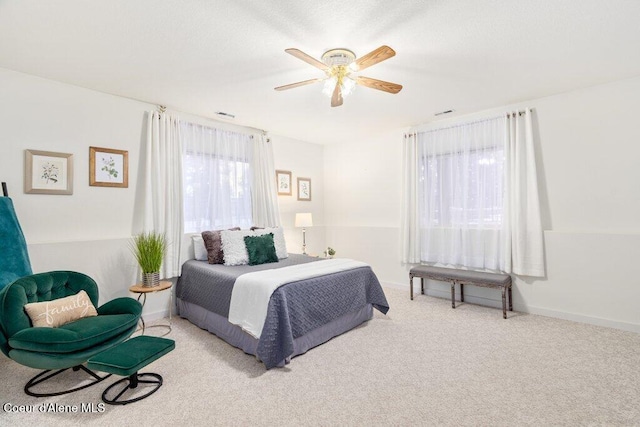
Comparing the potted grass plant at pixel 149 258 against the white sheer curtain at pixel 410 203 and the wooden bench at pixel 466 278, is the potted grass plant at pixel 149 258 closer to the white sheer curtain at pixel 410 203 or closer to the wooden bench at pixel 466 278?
the wooden bench at pixel 466 278

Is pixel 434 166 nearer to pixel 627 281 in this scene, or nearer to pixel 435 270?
pixel 435 270

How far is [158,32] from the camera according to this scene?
2.35 m

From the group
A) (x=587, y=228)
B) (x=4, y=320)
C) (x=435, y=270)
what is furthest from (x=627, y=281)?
(x=4, y=320)

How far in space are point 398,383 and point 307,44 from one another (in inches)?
110

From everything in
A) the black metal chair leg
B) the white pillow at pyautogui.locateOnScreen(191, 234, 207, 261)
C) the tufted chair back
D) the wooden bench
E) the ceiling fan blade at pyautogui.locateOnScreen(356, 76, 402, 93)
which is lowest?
the black metal chair leg

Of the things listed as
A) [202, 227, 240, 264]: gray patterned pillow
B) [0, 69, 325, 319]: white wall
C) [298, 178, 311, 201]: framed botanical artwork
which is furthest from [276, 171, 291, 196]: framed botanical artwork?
[0, 69, 325, 319]: white wall

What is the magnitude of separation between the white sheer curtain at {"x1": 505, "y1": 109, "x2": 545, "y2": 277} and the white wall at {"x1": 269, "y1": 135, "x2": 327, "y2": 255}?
3.29 metres

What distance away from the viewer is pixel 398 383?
230cm

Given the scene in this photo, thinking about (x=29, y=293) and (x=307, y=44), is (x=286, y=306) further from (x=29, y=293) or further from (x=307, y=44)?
(x=307, y=44)

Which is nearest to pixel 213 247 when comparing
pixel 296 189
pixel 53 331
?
pixel 53 331

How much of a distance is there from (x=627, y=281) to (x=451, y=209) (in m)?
2.01

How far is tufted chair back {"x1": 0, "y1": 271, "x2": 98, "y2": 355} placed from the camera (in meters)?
2.12

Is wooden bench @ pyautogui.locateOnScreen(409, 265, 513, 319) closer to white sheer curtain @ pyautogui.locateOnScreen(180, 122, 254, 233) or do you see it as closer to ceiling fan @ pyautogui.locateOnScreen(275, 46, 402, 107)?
ceiling fan @ pyautogui.locateOnScreen(275, 46, 402, 107)

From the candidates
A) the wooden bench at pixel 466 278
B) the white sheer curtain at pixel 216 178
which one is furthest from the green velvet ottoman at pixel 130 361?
the wooden bench at pixel 466 278
